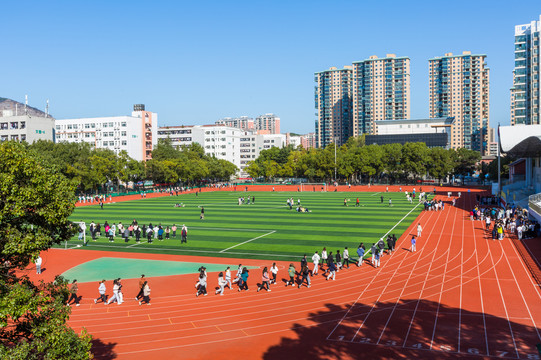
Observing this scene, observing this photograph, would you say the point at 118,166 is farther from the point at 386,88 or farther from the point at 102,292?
the point at 386,88

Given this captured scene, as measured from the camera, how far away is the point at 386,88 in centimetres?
19238

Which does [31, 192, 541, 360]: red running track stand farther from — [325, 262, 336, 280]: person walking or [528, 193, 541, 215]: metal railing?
[528, 193, 541, 215]: metal railing

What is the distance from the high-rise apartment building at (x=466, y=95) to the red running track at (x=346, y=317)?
176m

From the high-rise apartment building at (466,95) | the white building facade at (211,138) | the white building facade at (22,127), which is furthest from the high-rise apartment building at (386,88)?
the white building facade at (22,127)

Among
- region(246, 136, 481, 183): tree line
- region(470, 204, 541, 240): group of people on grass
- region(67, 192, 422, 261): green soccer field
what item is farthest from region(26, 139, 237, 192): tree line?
region(470, 204, 541, 240): group of people on grass

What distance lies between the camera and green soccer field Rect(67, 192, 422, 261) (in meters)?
33.2

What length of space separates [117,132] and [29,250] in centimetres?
12334

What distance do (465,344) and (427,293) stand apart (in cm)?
592

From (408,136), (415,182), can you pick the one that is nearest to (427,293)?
(415,182)

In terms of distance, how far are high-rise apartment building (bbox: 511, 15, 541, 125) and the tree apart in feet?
331

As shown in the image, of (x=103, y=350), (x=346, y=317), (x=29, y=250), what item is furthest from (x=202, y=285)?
(x=29, y=250)

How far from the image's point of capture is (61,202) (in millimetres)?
10289

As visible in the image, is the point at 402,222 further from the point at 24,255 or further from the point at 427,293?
the point at 24,255

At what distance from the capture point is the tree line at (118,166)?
269 ft
